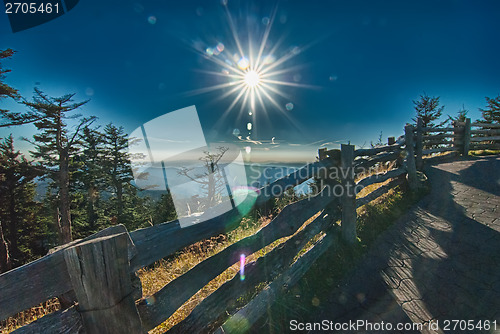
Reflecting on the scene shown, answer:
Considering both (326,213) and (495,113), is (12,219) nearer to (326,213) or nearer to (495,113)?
(326,213)

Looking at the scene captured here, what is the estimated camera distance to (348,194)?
152 inches

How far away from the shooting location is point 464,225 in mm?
4465

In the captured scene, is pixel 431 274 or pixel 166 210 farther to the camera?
pixel 166 210

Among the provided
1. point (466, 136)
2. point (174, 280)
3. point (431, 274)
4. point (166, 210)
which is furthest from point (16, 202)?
point (466, 136)

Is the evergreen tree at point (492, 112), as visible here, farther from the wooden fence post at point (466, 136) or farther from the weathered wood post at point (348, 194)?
the weathered wood post at point (348, 194)

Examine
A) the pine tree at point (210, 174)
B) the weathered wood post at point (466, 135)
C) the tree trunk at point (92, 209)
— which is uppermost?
the weathered wood post at point (466, 135)

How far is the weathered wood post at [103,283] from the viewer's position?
1256 millimetres

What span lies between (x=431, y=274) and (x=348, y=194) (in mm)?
1564

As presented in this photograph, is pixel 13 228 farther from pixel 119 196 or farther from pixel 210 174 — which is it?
pixel 210 174

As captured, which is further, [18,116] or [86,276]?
[18,116]

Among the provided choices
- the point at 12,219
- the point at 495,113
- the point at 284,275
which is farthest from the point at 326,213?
the point at 12,219

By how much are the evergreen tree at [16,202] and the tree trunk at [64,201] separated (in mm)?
3211

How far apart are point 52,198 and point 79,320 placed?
93.0 feet

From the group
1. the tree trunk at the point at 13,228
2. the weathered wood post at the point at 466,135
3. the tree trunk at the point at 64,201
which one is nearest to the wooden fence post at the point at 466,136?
the weathered wood post at the point at 466,135
